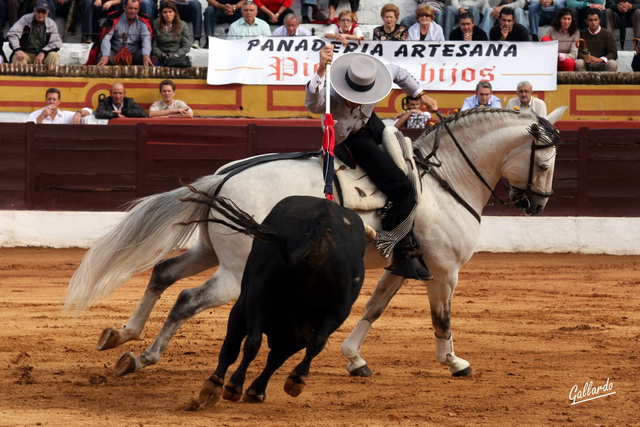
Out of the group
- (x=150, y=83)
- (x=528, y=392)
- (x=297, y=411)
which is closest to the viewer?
(x=297, y=411)

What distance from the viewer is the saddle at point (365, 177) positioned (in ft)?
18.0

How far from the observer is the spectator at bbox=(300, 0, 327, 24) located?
14383 mm

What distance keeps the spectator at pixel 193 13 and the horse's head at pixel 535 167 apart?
8493 mm

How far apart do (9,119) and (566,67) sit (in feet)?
23.1

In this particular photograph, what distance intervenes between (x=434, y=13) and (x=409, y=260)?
8746 mm

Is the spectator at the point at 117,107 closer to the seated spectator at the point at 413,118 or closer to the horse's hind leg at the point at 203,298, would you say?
the seated spectator at the point at 413,118

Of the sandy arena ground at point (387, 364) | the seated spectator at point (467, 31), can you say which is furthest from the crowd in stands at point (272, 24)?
the sandy arena ground at point (387, 364)

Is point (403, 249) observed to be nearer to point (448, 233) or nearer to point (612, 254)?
point (448, 233)

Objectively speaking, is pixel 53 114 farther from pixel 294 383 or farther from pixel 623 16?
pixel 294 383

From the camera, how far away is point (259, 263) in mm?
4402

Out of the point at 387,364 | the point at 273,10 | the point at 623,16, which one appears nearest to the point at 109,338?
the point at 387,364

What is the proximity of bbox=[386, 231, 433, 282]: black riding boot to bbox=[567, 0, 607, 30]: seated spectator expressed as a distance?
9042 mm

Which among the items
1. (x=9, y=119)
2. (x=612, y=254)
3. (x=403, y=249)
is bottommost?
(x=612, y=254)

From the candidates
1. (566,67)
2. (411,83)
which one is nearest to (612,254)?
(566,67)
